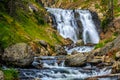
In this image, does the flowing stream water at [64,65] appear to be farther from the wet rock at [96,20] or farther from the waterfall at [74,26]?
the wet rock at [96,20]

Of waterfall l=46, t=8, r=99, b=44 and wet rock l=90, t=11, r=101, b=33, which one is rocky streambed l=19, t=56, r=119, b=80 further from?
wet rock l=90, t=11, r=101, b=33

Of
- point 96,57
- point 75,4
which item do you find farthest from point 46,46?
point 75,4

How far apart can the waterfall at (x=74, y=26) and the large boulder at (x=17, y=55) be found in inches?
1912

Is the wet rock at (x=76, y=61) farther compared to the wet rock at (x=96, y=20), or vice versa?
the wet rock at (x=96, y=20)

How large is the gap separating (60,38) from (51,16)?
13737mm

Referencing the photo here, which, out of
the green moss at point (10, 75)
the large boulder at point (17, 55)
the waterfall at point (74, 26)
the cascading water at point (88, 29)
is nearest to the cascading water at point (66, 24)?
the waterfall at point (74, 26)

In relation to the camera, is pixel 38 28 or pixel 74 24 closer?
pixel 38 28

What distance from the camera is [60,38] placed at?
9125 centimetres

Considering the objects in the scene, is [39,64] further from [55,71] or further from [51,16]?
[51,16]

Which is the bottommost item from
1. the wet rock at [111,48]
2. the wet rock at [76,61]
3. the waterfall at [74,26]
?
the wet rock at [76,61]

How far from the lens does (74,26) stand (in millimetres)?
100625

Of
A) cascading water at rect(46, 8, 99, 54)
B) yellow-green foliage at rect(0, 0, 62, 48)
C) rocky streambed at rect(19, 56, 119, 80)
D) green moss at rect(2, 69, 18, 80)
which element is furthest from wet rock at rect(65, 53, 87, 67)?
cascading water at rect(46, 8, 99, 54)

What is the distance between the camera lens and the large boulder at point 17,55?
157 feet

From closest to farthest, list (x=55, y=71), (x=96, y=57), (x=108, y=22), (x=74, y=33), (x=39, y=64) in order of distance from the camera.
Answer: (x=55, y=71) < (x=39, y=64) < (x=96, y=57) < (x=108, y=22) < (x=74, y=33)
